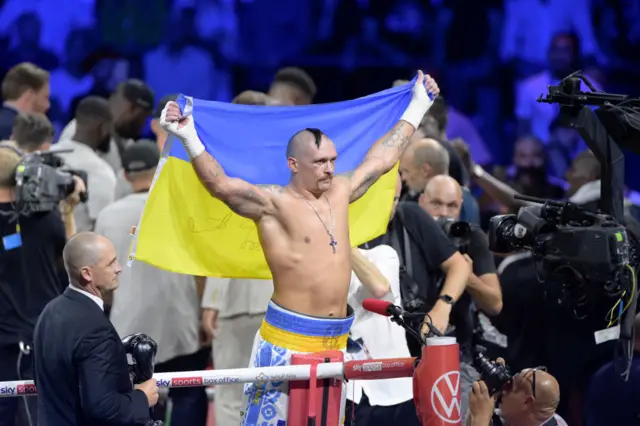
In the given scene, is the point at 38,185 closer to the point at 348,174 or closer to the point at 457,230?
the point at 348,174

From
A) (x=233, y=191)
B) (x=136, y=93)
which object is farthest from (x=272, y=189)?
(x=136, y=93)

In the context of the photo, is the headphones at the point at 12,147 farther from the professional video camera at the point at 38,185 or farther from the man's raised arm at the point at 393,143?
the man's raised arm at the point at 393,143

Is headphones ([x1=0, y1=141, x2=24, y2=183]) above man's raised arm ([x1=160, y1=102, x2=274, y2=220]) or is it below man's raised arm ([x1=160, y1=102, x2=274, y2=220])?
above

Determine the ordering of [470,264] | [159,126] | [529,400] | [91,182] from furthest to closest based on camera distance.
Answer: [91,182] < [159,126] < [470,264] < [529,400]

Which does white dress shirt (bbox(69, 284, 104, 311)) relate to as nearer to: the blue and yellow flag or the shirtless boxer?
the shirtless boxer

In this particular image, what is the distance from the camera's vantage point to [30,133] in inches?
275

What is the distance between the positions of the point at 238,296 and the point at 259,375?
173 centimetres

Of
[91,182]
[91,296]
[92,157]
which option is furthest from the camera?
[92,157]

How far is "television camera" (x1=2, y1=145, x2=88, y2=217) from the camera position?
621cm

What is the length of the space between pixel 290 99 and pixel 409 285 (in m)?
2.14

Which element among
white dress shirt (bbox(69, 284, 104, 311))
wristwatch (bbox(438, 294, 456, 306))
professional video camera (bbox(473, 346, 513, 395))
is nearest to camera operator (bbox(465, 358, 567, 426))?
professional video camera (bbox(473, 346, 513, 395))

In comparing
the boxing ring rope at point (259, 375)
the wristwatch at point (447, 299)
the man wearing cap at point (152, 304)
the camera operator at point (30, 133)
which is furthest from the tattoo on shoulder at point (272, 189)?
the camera operator at point (30, 133)

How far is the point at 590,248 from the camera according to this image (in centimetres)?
512

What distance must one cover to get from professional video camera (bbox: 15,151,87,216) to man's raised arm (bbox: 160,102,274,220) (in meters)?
1.36
